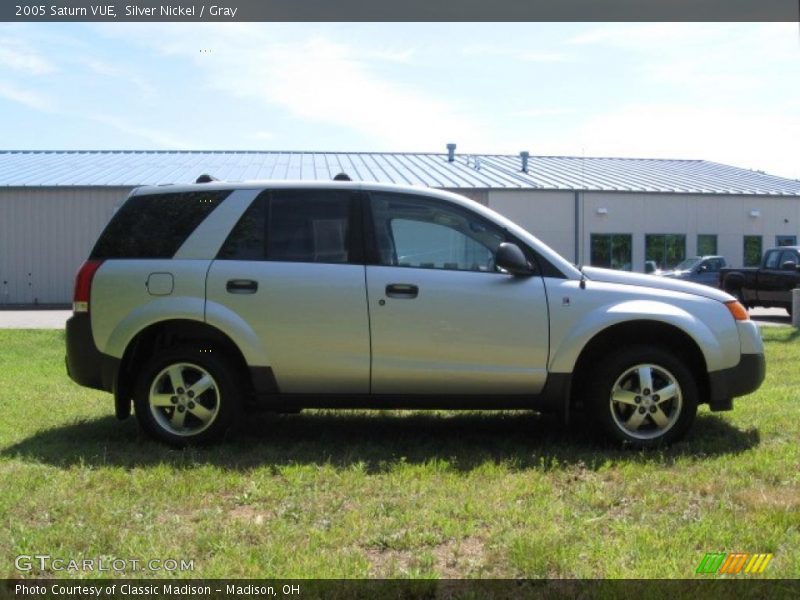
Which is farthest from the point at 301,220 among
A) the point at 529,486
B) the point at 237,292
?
the point at 529,486

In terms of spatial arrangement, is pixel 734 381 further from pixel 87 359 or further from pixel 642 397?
pixel 87 359

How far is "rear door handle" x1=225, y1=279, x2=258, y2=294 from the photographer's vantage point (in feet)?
18.0

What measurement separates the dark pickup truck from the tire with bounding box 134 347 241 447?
17.2 meters

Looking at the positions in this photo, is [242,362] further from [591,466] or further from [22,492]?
[591,466]

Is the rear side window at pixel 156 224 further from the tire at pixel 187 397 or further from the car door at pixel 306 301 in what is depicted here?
the tire at pixel 187 397

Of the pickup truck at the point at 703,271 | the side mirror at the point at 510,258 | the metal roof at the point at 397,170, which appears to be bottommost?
the pickup truck at the point at 703,271

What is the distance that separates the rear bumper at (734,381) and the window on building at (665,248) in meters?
25.5

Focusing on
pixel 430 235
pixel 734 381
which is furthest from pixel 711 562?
pixel 430 235

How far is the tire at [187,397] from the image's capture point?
5484 mm

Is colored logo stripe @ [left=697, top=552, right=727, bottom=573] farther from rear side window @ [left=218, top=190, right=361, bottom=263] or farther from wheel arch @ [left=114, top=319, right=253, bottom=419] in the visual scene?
wheel arch @ [left=114, top=319, right=253, bottom=419]

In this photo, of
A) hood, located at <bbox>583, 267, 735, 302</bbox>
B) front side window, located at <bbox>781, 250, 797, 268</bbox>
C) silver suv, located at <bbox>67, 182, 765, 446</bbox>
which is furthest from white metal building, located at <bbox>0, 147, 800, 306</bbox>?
hood, located at <bbox>583, 267, 735, 302</bbox>

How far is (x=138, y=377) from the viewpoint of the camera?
561 cm

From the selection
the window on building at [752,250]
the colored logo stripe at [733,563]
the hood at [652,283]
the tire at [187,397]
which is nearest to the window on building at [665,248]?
the window on building at [752,250]

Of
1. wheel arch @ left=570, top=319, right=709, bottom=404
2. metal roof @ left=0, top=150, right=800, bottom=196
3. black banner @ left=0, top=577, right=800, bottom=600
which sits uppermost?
metal roof @ left=0, top=150, right=800, bottom=196
